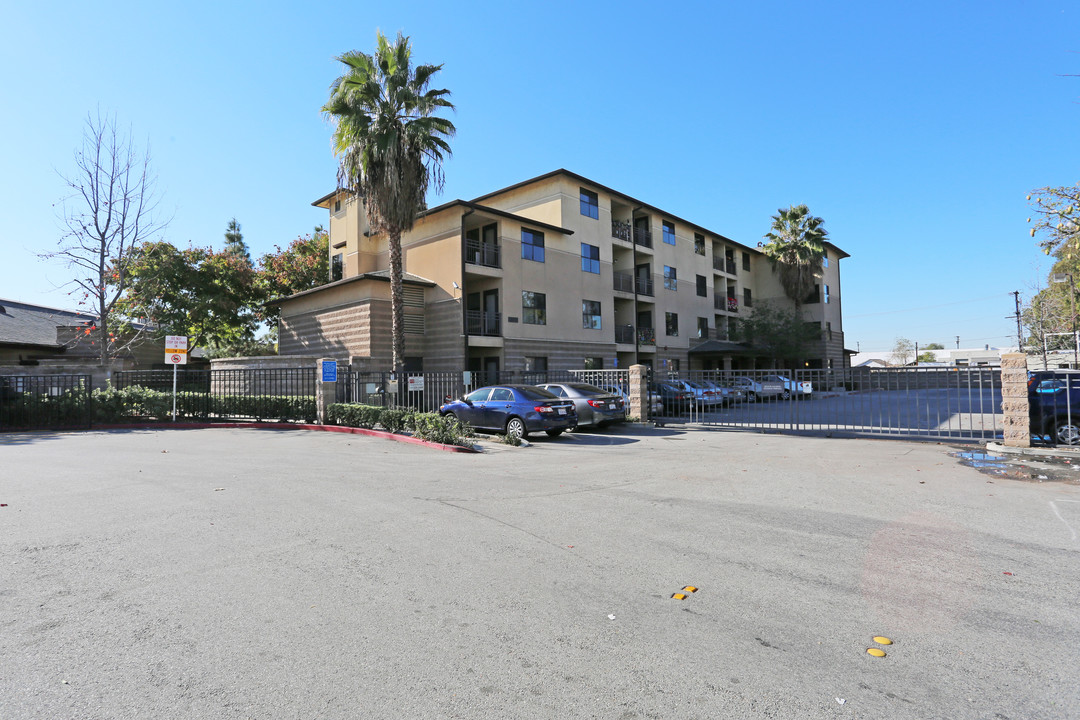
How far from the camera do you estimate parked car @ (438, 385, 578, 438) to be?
560 inches

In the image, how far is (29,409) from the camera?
58.1 feet

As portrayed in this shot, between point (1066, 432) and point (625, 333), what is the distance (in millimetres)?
23239

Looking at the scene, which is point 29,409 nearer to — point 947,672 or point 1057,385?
point 947,672

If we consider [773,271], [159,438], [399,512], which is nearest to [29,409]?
[159,438]

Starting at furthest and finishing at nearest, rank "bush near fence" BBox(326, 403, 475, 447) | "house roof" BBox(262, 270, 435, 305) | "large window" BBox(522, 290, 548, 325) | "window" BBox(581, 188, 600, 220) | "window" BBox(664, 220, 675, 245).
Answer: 1. "window" BBox(664, 220, 675, 245)
2. "window" BBox(581, 188, 600, 220)
3. "large window" BBox(522, 290, 548, 325)
4. "house roof" BBox(262, 270, 435, 305)
5. "bush near fence" BBox(326, 403, 475, 447)

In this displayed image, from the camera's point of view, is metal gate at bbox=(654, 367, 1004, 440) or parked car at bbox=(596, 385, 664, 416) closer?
metal gate at bbox=(654, 367, 1004, 440)

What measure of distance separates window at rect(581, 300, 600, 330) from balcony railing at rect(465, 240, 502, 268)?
19.3 ft

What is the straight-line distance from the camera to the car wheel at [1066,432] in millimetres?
10922

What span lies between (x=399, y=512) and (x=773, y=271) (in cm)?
4653

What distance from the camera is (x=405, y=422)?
15.2 metres

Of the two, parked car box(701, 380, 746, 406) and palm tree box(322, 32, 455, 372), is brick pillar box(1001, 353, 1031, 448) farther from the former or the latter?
palm tree box(322, 32, 455, 372)

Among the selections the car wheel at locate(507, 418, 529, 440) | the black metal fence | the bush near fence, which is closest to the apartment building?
the bush near fence

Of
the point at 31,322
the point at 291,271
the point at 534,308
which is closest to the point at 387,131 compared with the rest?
the point at 534,308

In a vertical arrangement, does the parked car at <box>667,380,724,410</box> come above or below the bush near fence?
above
